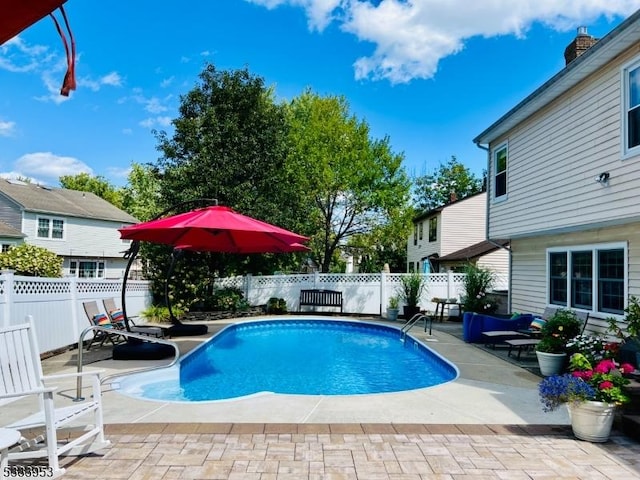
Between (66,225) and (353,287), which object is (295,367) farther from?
(66,225)

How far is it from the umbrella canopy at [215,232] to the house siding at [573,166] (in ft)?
17.2

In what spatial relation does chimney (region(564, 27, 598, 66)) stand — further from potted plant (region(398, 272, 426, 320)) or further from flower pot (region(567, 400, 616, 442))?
flower pot (region(567, 400, 616, 442))

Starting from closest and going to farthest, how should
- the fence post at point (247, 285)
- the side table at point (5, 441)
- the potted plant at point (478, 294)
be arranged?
the side table at point (5, 441), the potted plant at point (478, 294), the fence post at point (247, 285)

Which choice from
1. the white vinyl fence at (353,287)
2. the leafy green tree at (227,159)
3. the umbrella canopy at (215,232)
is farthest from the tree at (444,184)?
the umbrella canopy at (215,232)

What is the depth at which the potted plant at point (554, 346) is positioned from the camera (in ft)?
22.3

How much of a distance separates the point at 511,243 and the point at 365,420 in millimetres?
9418

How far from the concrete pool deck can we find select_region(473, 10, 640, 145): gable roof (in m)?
5.42

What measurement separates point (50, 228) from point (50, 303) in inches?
809

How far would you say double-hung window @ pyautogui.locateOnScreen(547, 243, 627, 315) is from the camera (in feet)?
26.3

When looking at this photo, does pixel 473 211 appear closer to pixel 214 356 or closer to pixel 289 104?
pixel 289 104

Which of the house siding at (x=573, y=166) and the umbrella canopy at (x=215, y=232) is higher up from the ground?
the house siding at (x=573, y=166)

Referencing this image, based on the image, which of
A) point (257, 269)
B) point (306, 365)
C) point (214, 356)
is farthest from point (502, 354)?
point (257, 269)

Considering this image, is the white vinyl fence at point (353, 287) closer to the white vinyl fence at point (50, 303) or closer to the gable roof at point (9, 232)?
the white vinyl fence at point (50, 303)

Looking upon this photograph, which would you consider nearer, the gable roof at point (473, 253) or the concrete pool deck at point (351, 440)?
the concrete pool deck at point (351, 440)
